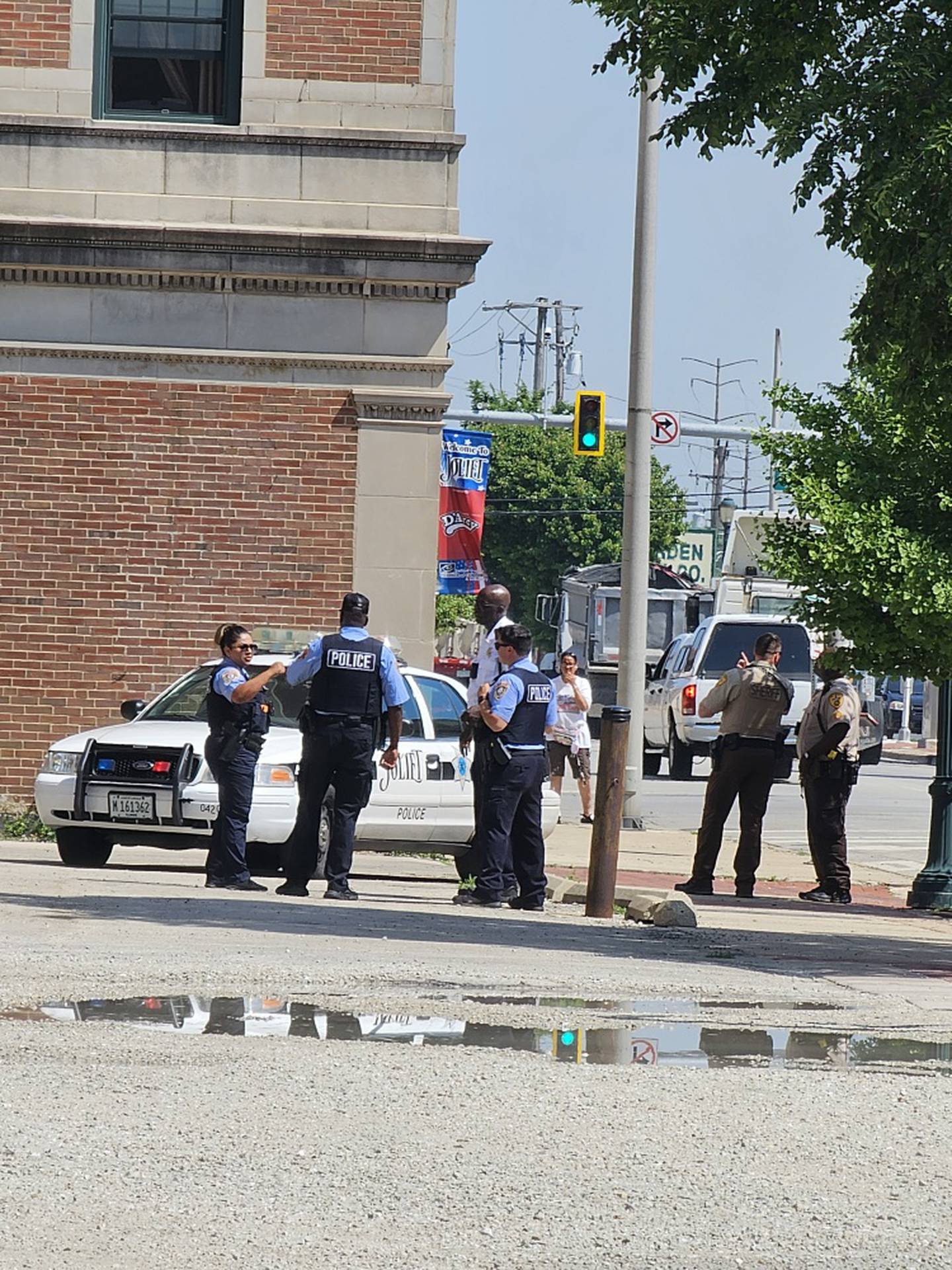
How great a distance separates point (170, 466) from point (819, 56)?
8137 millimetres

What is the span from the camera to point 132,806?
1320 centimetres

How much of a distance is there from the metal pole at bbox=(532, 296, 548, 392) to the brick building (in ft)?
222

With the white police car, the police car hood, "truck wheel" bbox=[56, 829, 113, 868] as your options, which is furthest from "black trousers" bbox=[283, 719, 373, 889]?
"truck wheel" bbox=[56, 829, 113, 868]

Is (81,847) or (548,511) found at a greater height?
(548,511)

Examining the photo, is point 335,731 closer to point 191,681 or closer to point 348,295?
point 191,681

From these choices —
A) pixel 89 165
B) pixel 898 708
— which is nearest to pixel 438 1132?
pixel 89 165

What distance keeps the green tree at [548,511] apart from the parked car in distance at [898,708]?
456 inches

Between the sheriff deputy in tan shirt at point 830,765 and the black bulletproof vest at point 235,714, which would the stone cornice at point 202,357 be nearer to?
the sheriff deputy in tan shirt at point 830,765

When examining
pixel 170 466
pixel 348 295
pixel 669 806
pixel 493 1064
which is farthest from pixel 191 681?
pixel 669 806

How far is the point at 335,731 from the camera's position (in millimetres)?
11648

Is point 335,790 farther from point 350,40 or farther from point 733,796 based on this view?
point 350,40

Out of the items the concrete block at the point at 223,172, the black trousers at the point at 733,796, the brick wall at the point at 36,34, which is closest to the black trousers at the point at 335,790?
the black trousers at the point at 733,796

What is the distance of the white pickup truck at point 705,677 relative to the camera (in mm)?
29141

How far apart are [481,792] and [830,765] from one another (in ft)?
11.1
